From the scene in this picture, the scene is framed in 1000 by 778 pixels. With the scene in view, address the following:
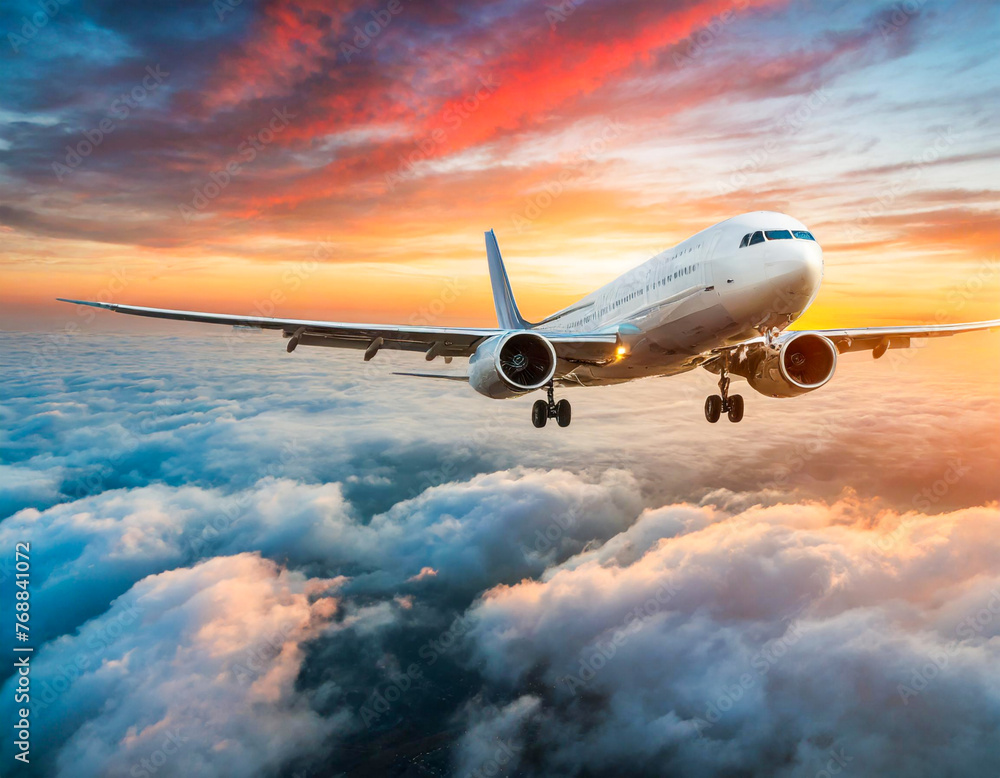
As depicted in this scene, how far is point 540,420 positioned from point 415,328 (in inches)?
290

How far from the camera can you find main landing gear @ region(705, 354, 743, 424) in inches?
949

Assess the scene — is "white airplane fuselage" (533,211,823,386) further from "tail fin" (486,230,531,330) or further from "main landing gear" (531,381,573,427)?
"tail fin" (486,230,531,330)

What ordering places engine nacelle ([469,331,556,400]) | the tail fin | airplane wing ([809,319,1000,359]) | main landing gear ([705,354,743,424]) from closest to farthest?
1. engine nacelle ([469,331,556,400])
2. airplane wing ([809,319,1000,359])
3. main landing gear ([705,354,743,424])
4. the tail fin

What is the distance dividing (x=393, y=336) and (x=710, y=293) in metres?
11.4

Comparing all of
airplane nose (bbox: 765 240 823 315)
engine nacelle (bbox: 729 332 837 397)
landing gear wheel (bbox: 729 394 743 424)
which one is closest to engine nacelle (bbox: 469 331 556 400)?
airplane nose (bbox: 765 240 823 315)

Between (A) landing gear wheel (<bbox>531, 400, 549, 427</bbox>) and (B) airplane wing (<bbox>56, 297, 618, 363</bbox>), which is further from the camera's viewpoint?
(A) landing gear wheel (<bbox>531, 400, 549, 427</bbox>)

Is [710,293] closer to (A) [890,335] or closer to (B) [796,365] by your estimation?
(B) [796,365]

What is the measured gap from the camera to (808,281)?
15320 millimetres

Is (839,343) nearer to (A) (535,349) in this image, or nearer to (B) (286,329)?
(A) (535,349)

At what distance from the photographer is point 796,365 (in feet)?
70.3

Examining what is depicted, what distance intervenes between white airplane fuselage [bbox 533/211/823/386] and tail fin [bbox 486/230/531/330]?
615 inches

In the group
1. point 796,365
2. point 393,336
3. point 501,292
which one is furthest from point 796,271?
point 501,292

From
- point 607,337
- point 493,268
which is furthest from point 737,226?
point 493,268

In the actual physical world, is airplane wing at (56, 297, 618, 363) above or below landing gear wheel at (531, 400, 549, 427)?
above
